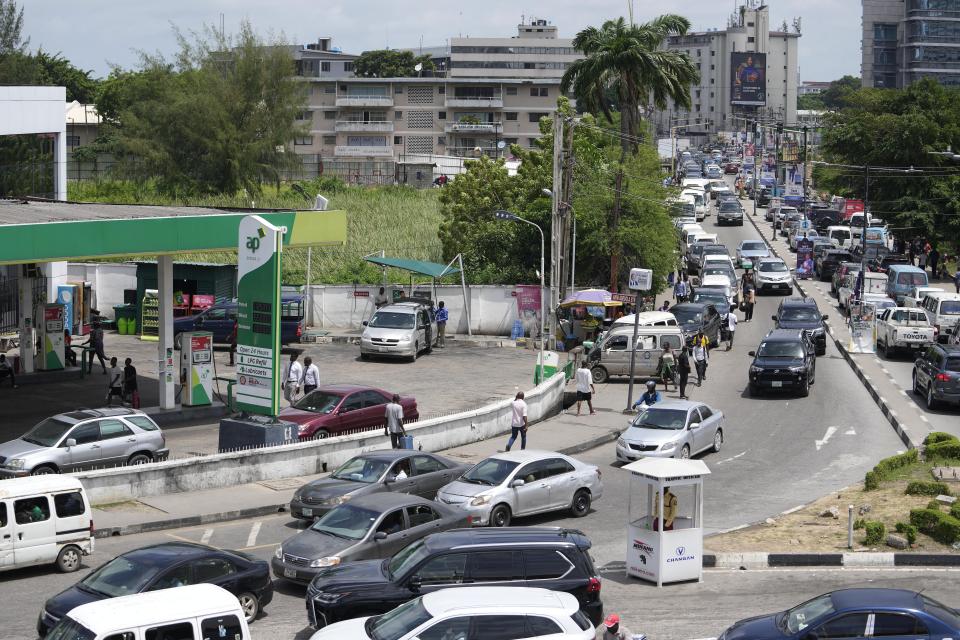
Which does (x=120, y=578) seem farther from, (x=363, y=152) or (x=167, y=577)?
(x=363, y=152)

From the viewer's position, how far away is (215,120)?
81375mm

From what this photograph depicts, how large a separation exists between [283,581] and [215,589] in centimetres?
429

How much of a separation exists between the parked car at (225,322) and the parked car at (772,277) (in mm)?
23984

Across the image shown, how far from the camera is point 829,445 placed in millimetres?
28859

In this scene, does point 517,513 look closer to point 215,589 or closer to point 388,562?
point 388,562

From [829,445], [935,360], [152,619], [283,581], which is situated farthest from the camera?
[935,360]

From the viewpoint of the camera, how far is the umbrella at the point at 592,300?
41.8 m

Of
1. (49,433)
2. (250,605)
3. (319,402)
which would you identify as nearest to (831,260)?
(319,402)

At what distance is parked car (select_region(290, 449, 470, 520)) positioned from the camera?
2033 centimetres

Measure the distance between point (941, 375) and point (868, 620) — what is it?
21.3 m

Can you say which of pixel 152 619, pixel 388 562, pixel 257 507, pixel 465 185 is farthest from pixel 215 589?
pixel 465 185

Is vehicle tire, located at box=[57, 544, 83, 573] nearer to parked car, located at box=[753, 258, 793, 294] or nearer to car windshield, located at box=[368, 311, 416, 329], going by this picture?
car windshield, located at box=[368, 311, 416, 329]

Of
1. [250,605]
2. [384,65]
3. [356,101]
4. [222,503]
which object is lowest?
[222,503]

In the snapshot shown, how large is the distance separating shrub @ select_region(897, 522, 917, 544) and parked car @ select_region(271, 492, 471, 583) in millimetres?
7230
